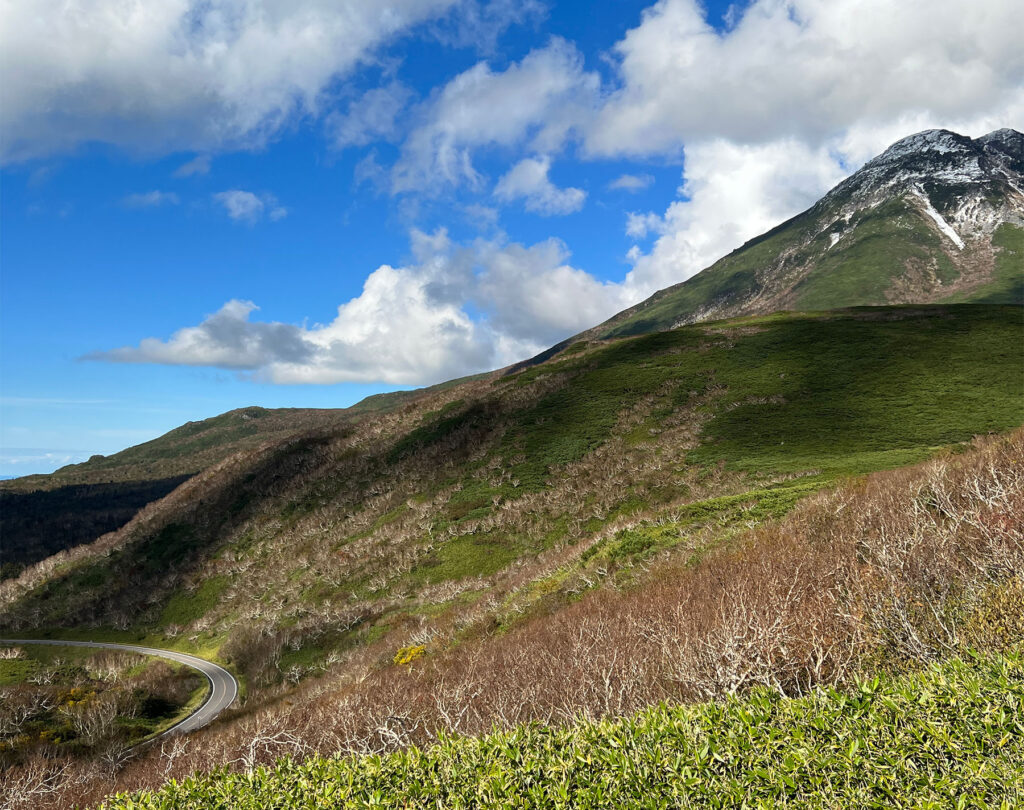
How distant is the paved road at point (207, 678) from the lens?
40.1m

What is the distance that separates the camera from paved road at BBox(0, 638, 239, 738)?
131 feet

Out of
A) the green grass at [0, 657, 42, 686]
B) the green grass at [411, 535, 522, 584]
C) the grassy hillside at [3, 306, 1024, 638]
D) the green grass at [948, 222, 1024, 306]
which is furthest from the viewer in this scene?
the green grass at [948, 222, 1024, 306]

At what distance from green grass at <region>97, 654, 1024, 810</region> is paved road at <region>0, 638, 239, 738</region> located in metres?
39.5

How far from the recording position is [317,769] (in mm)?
9289

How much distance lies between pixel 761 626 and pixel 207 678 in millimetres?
51491

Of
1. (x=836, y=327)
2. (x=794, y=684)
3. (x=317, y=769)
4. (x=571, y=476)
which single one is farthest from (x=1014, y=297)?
(x=317, y=769)

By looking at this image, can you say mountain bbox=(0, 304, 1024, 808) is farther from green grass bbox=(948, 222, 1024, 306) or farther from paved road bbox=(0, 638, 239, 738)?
green grass bbox=(948, 222, 1024, 306)

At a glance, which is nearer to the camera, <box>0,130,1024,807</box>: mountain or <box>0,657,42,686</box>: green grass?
<box>0,130,1024,807</box>: mountain

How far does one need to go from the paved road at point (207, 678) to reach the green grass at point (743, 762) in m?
39.5

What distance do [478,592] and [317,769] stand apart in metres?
30.9

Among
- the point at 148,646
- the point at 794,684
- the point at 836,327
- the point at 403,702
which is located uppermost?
the point at 836,327

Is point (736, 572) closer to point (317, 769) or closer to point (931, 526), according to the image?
point (931, 526)

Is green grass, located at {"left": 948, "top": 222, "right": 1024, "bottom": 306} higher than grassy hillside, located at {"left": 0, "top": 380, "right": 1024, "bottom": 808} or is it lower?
higher

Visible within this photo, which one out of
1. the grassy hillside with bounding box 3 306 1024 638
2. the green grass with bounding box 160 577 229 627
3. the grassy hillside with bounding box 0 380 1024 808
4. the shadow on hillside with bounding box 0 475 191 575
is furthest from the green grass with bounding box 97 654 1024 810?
the shadow on hillside with bounding box 0 475 191 575
